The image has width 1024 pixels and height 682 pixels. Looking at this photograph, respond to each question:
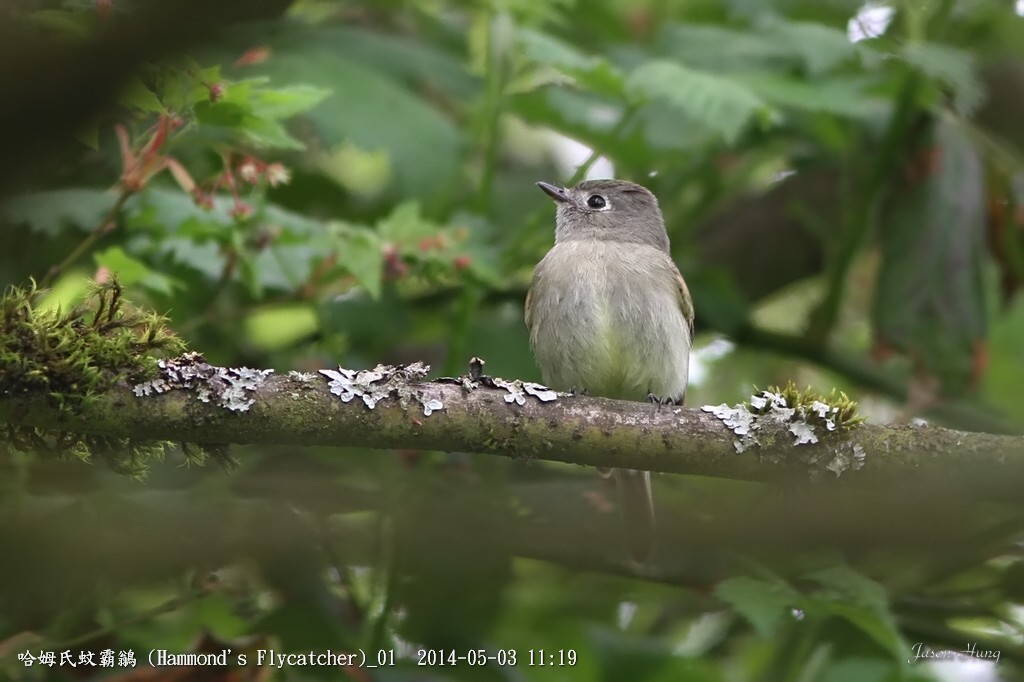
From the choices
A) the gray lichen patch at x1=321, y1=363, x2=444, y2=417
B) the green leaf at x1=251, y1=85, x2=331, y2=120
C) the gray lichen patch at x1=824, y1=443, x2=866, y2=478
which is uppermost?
the green leaf at x1=251, y1=85, x2=331, y2=120

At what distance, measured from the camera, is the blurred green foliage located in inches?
101

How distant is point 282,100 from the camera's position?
3688 mm

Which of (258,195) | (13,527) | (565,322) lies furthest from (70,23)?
(565,322)

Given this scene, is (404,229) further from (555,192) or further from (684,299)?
(684,299)

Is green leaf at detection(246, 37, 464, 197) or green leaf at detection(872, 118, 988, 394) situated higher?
green leaf at detection(246, 37, 464, 197)

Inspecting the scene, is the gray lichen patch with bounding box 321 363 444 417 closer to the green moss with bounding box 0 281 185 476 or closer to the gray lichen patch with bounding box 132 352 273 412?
the gray lichen patch with bounding box 132 352 273 412

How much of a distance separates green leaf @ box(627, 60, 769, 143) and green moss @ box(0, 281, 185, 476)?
242 centimetres

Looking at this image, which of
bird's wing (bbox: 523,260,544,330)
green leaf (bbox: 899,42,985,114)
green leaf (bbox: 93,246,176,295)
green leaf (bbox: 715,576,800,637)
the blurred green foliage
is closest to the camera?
the blurred green foliage

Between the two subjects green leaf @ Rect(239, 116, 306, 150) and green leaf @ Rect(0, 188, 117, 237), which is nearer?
green leaf @ Rect(239, 116, 306, 150)

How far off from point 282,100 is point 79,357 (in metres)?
1.29

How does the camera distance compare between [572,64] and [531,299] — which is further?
[531,299]

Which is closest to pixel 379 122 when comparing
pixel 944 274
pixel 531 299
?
pixel 531 299

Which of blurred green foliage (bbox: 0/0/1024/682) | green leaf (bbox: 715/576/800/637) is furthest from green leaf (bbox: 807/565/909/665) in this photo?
green leaf (bbox: 715/576/800/637)

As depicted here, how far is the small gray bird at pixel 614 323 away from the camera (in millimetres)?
5332
